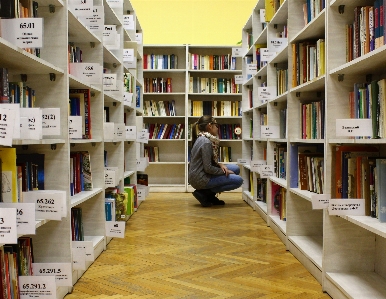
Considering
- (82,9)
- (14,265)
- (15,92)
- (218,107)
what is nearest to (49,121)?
(15,92)

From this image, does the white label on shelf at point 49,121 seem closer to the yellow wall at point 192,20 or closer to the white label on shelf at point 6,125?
the white label on shelf at point 6,125

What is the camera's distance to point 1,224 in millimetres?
1398

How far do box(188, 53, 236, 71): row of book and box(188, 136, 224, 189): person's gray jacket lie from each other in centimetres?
180

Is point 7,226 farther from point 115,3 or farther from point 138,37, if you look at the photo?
point 138,37

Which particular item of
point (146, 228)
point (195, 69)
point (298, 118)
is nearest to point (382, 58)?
point (298, 118)

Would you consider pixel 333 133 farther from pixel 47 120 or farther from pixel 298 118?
pixel 47 120

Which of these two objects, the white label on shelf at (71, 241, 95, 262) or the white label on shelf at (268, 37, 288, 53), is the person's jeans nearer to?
the white label on shelf at (268, 37, 288, 53)

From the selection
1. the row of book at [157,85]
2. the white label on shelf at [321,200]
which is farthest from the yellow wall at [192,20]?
the white label on shelf at [321,200]

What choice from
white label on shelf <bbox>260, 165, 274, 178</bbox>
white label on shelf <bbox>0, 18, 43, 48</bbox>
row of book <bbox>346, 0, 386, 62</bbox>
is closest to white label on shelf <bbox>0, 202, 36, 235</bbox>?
white label on shelf <bbox>0, 18, 43, 48</bbox>

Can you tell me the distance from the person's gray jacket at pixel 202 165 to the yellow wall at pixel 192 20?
2.41 m

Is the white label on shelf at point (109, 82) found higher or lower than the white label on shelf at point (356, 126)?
higher

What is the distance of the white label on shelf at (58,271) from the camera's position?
1.97m

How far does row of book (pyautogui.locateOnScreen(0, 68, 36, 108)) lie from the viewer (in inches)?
68.7

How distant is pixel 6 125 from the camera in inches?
54.8
